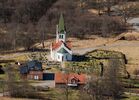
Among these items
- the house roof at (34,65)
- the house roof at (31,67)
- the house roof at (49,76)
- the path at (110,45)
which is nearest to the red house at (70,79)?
the house roof at (49,76)

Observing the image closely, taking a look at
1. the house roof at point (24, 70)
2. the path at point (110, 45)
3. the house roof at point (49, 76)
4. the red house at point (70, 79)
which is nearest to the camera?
the red house at point (70, 79)

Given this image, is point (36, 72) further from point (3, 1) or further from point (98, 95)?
point (3, 1)

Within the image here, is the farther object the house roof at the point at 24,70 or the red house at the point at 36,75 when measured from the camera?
the house roof at the point at 24,70

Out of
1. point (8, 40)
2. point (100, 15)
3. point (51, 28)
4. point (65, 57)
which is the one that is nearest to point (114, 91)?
point (65, 57)

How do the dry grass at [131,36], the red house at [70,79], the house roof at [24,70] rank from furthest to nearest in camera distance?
the dry grass at [131,36]
the house roof at [24,70]
the red house at [70,79]

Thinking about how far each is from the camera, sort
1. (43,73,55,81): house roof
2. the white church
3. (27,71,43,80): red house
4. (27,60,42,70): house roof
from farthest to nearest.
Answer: the white church → (27,60,42,70): house roof → (27,71,43,80): red house → (43,73,55,81): house roof

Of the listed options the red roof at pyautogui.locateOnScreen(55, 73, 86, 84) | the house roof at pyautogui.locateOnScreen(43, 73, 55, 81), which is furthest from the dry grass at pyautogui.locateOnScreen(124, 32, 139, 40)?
the red roof at pyautogui.locateOnScreen(55, 73, 86, 84)

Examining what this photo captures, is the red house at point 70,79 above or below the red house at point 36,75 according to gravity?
below

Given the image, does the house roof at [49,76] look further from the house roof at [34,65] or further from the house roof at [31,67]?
the house roof at [34,65]

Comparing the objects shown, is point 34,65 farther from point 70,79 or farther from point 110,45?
point 110,45

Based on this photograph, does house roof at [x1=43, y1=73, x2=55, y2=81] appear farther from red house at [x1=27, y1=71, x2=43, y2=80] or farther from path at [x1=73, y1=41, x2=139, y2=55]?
path at [x1=73, y1=41, x2=139, y2=55]

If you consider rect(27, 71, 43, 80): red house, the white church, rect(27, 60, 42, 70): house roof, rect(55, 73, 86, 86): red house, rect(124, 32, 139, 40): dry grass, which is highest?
rect(124, 32, 139, 40): dry grass

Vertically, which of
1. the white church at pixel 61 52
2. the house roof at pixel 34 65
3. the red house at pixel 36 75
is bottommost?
the red house at pixel 36 75
